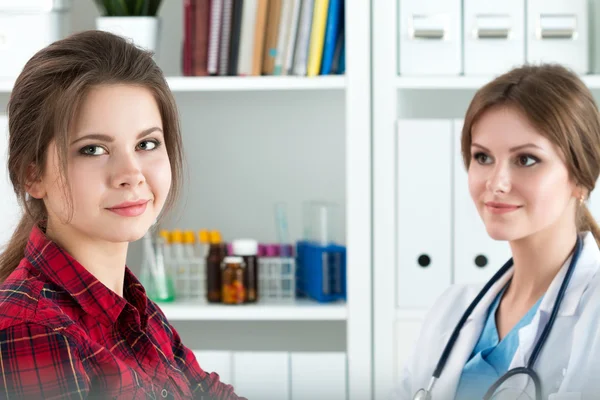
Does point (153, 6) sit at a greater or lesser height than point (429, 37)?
greater

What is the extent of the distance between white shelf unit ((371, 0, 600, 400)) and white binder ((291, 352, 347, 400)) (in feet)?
0.34

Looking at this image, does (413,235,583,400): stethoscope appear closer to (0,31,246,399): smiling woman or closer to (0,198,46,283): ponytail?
(0,31,246,399): smiling woman

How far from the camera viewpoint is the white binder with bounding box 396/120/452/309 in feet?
6.18

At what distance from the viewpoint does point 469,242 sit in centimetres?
188

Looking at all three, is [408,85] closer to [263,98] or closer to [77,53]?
[263,98]

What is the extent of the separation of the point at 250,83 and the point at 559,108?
0.86 meters

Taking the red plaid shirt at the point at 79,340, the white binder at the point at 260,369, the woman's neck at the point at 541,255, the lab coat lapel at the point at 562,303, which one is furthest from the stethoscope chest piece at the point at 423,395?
the white binder at the point at 260,369

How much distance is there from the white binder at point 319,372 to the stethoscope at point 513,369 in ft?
1.97

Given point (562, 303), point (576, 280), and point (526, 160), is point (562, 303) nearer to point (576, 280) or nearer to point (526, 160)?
A: point (576, 280)

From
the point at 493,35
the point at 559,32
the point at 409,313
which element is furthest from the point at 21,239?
the point at 559,32

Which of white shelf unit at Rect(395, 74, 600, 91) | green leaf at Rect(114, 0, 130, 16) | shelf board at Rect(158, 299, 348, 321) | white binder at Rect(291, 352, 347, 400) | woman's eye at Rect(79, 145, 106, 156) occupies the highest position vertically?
green leaf at Rect(114, 0, 130, 16)

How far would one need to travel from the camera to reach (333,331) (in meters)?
2.26

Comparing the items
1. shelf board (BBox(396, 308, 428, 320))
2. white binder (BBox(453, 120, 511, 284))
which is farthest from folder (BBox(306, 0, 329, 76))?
shelf board (BBox(396, 308, 428, 320))

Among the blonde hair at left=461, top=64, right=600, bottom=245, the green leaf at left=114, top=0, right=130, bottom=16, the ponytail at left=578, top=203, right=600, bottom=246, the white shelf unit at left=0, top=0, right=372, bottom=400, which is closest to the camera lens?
the blonde hair at left=461, top=64, right=600, bottom=245
